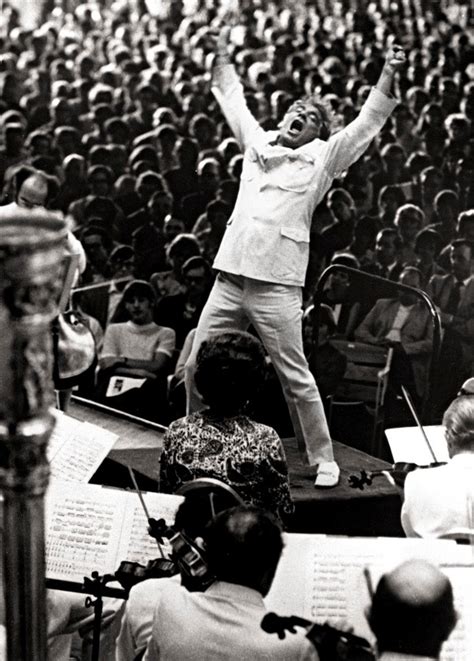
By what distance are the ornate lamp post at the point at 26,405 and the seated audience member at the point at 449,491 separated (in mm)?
1799

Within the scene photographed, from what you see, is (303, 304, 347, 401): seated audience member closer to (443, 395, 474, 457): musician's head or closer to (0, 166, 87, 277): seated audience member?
(0, 166, 87, 277): seated audience member

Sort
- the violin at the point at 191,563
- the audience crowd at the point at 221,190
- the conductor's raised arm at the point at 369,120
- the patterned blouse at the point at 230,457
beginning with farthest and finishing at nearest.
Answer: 1. the conductor's raised arm at the point at 369,120
2. the audience crowd at the point at 221,190
3. the patterned blouse at the point at 230,457
4. the violin at the point at 191,563

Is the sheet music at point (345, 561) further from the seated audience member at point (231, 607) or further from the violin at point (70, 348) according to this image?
the violin at point (70, 348)

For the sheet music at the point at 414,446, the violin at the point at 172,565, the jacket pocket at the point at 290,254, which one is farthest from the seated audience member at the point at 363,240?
the violin at the point at 172,565

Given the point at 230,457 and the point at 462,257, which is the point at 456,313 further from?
the point at 230,457

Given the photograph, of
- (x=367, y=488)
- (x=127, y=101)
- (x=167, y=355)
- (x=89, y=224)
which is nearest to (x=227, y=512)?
(x=367, y=488)

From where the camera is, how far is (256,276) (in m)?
4.39

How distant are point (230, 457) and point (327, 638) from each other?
3.39ft

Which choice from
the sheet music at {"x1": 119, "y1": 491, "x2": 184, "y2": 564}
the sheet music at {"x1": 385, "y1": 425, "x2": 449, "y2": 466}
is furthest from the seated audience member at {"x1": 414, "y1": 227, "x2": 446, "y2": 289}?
the sheet music at {"x1": 119, "y1": 491, "x2": 184, "y2": 564}

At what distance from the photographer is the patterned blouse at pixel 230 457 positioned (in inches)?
125

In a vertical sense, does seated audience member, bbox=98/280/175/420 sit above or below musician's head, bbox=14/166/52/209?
below

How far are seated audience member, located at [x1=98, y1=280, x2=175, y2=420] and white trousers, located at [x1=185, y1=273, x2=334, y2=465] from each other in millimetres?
761

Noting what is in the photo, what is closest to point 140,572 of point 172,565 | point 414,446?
point 172,565

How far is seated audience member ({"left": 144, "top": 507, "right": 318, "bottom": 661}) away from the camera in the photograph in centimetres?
225
